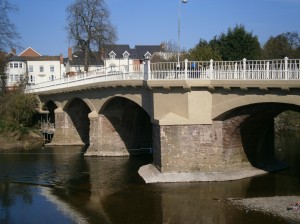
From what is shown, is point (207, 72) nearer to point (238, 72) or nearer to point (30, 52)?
point (238, 72)

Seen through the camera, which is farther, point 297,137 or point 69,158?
point 297,137

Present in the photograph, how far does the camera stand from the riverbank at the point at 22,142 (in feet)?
123

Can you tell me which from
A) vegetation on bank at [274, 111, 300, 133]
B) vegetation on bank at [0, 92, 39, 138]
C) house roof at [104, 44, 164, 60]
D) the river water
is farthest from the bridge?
house roof at [104, 44, 164, 60]

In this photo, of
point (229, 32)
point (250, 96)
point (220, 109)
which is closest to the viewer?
point (250, 96)

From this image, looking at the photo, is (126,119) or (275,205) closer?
(275,205)

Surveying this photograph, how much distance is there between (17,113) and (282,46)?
39.4 metres

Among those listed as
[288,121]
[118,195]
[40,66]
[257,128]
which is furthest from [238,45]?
[40,66]

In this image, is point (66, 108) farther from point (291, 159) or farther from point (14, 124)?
point (291, 159)

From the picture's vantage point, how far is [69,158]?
3209 centimetres

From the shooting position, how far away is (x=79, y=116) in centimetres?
3991

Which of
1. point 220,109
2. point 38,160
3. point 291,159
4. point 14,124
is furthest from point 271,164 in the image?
point 14,124

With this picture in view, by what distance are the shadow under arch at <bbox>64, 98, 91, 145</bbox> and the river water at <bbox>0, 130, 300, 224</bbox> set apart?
1085 cm

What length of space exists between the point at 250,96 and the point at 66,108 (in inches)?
914

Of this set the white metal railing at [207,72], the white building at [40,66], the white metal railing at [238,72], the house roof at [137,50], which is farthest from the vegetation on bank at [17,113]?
the house roof at [137,50]
